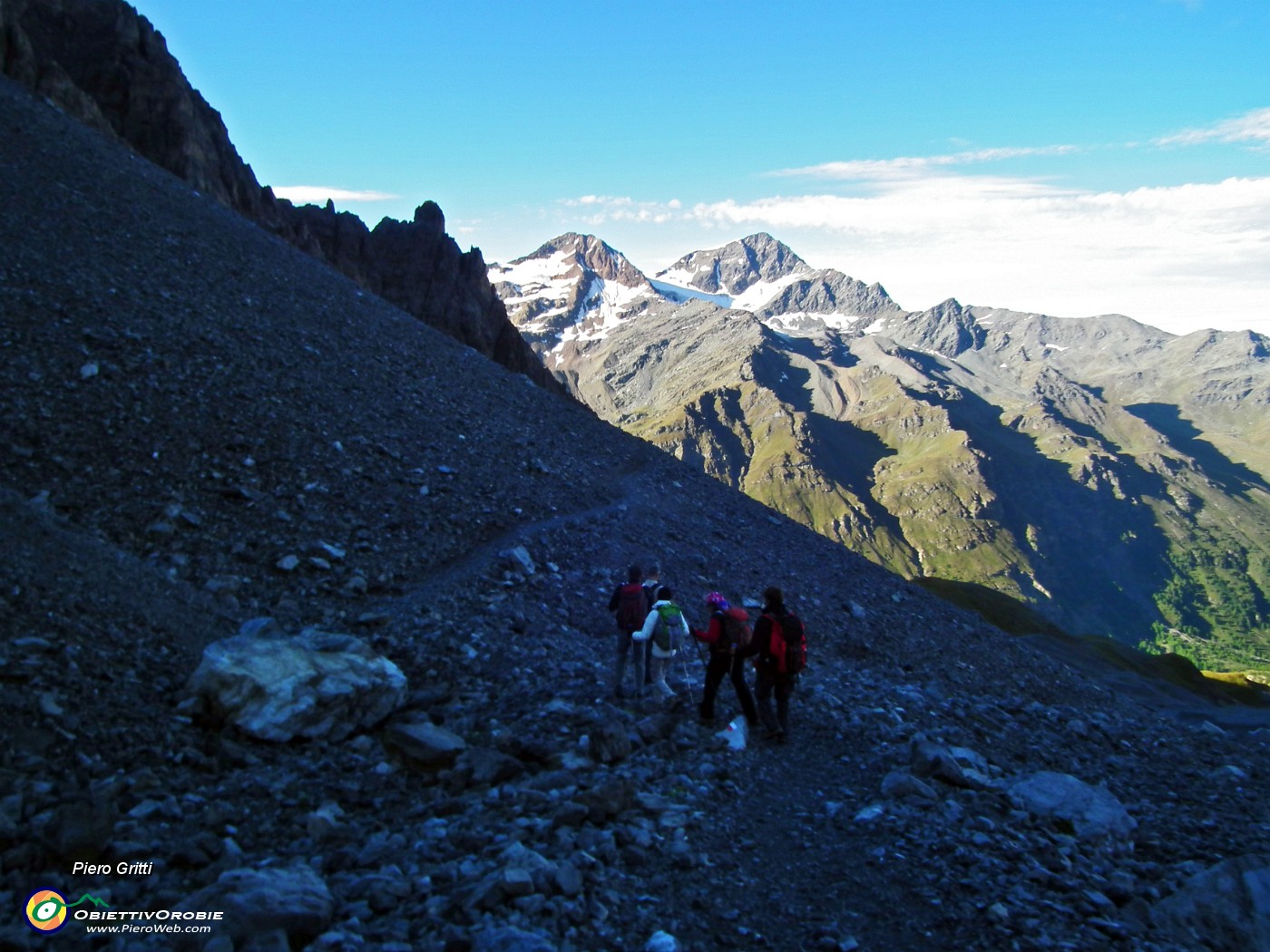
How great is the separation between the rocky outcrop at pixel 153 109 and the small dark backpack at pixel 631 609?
48835mm

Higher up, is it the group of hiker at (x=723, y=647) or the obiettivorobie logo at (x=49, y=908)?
the group of hiker at (x=723, y=647)

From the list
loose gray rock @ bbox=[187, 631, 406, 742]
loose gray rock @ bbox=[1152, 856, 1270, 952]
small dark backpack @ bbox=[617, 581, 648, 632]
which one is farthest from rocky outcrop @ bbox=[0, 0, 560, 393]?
loose gray rock @ bbox=[1152, 856, 1270, 952]

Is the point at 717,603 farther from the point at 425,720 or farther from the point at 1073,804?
the point at 1073,804

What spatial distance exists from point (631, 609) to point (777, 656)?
10.5ft

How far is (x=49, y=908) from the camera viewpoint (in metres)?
8.09

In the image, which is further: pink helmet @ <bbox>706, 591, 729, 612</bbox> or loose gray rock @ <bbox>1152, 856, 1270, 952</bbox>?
pink helmet @ <bbox>706, 591, 729, 612</bbox>

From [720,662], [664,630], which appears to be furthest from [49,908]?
[720,662]

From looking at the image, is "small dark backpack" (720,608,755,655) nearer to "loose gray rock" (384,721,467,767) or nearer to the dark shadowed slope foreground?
the dark shadowed slope foreground

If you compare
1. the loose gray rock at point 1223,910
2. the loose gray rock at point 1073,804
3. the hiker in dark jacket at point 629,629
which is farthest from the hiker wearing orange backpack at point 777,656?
the loose gray rock at point 1223,910

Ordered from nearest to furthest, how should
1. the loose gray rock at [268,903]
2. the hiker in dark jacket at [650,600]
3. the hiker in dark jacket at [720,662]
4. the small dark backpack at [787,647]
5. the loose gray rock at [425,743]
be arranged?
the loose gray rock at [268,903], the loose gray rock at [425,743], the small dark backpack at [787,647], the hiker in dark jacket at [720,662], the hiker in dark jacket at [650,600]

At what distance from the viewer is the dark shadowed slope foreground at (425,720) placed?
9.43m

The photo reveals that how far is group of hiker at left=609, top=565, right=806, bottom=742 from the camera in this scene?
15.9 metres

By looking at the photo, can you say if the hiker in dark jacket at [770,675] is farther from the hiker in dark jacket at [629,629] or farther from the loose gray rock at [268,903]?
the loose gray rock at [268,903]

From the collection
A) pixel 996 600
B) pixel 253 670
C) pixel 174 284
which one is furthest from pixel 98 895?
pixel 996 600
